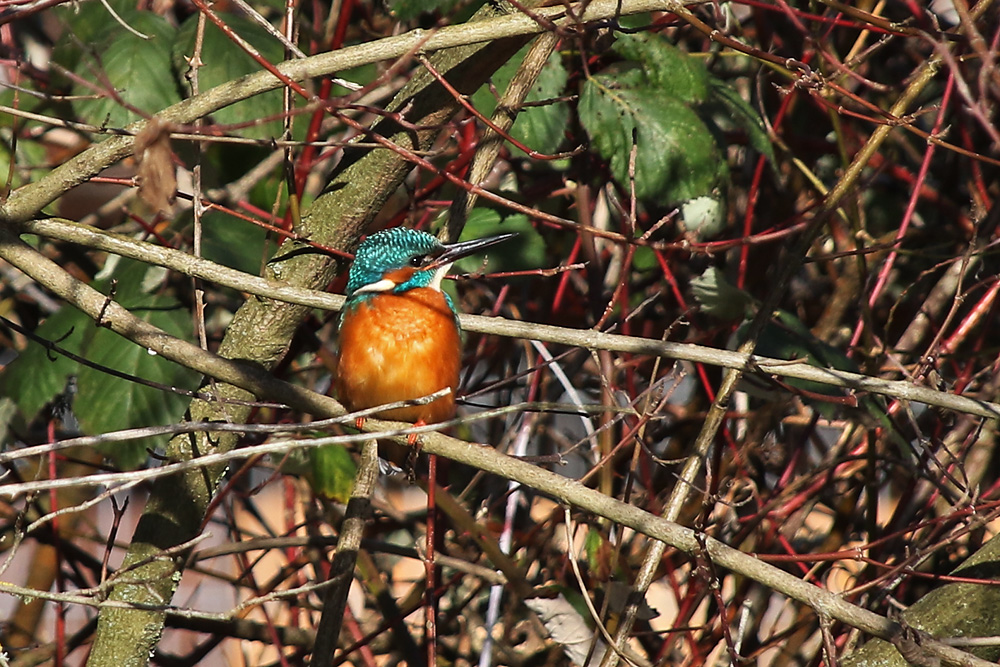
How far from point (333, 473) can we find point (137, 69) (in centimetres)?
113

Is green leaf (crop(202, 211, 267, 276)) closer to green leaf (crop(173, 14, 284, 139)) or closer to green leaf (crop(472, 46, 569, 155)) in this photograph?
green leaf (crop(173, 14, 284, 139))

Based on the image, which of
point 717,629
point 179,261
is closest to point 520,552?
point 717,629

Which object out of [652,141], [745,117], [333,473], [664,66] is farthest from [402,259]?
[745,117]

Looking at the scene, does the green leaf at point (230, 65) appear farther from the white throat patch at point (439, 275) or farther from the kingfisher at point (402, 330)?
the white throat patch at point (439, 275)

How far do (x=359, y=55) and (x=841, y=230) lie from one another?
2.27 metres

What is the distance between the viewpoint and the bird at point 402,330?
8.34 ft

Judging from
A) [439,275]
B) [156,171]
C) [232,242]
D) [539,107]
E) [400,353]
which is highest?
[156,171]

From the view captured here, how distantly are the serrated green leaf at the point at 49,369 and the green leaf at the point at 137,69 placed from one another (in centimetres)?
48

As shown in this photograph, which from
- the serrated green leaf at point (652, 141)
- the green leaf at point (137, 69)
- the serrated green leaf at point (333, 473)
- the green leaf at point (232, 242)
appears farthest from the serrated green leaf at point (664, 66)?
the serrated green leaf at point (333, 473)

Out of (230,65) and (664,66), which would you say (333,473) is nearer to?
(230,65)

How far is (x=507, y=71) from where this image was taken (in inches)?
96.8

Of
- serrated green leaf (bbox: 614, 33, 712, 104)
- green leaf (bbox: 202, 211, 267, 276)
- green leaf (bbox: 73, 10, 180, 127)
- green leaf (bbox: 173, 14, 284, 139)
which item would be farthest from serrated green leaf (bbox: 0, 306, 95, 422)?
serrated green leaf (bbox: 614, 33, 712, 104)

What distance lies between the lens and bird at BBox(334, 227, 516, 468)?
8.34 feet

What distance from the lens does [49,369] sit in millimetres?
2443
